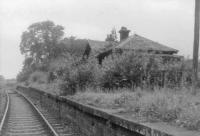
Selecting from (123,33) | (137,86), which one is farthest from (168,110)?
(123,33)

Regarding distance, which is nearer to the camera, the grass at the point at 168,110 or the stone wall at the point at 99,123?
the grass at the point at 168,110

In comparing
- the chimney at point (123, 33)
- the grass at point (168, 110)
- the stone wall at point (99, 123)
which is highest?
the chimney at point (123, 33)

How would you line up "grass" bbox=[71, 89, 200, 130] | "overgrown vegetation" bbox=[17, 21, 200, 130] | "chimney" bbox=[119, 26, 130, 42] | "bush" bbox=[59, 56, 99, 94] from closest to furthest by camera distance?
"grass" bbox=[71, 89, 200, 130] → "overgrown vegetation" bbox=[17, 21, 200, 130] → "bush" bbox=[59, 56, 99, 94] → "chimney" bbox=[119, 26, 130, 42]

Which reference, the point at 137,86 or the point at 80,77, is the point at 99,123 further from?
the point at 80,77

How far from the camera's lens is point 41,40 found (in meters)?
82.9

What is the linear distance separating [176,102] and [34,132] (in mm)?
6816

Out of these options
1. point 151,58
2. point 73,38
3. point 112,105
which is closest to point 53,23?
point 73,38

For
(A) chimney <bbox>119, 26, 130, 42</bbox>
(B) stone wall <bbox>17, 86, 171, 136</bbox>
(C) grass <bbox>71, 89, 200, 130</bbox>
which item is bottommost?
(B) stone wall <bbox>17, 86, 171, 136</bbox>

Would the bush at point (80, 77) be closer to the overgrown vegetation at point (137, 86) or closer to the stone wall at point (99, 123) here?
the overgrown vegetation at point (137, 86)

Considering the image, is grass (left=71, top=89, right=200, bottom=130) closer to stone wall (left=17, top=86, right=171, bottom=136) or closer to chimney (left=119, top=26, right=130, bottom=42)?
stone wall (left=17, top=86, right=171, bottom=136)

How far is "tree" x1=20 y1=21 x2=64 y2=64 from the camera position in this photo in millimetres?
80562

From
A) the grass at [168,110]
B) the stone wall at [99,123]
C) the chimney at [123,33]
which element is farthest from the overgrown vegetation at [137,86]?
the chimney at [123,33]

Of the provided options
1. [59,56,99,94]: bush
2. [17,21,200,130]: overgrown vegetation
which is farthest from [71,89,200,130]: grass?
[59,56,99,94]: bush

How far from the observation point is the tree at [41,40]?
8056 cm
